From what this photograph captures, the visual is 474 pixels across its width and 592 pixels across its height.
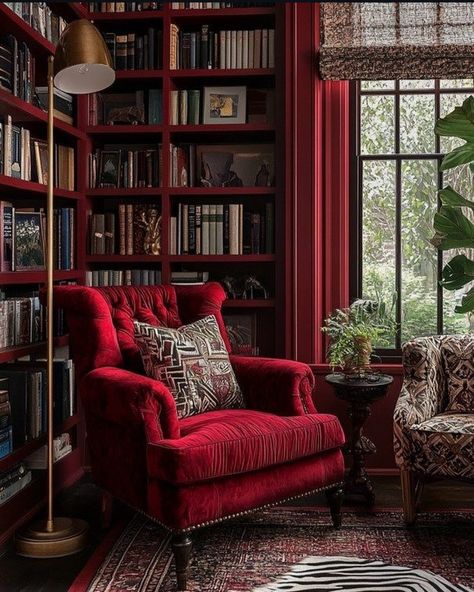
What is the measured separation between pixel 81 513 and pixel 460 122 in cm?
237

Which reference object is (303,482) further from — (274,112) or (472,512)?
(274,112)

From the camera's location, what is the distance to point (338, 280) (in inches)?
154

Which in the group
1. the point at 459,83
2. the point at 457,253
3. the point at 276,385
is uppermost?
the point at 459,83

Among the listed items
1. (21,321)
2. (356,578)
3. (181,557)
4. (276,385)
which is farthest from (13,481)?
(356,578)

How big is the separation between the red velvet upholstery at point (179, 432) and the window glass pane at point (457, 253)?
1295mm

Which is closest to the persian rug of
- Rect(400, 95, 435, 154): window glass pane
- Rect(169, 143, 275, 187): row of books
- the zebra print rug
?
the zebra print rug

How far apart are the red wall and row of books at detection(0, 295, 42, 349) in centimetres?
130

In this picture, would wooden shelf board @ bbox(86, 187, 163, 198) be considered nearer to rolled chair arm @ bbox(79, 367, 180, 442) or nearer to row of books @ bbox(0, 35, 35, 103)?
row of books @ bbox(0, 35, 35, 103)

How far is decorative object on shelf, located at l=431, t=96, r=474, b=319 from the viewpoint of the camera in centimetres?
310

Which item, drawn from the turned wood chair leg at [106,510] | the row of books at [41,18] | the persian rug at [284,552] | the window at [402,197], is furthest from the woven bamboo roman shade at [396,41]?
the turned wood chair leg at [106,510]

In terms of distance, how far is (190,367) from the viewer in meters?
2.93

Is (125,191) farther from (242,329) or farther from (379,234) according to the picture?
(379,234)

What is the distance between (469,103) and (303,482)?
1.69 metres

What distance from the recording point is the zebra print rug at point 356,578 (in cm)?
237
